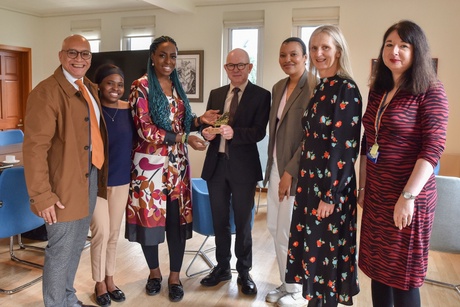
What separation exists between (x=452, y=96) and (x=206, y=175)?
358 centimetres

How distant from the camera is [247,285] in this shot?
255 centimetres

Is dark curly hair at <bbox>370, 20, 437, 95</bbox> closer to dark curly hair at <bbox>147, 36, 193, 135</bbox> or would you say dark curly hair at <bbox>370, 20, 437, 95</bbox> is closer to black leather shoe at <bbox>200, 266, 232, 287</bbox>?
dark curly hair at <bbox>147, 36, 193, 135</bbox>

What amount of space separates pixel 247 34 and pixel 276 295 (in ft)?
12.7

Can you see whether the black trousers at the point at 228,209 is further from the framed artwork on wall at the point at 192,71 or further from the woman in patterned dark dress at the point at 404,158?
the framed artwork on wall at the point at 192,71

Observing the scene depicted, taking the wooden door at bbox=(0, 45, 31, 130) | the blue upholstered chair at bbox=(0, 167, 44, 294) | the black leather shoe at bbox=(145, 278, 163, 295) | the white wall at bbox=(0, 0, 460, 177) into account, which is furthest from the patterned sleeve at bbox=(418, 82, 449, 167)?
the wooden door at bbox=(0, 45, 31, 130)

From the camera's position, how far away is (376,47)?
15.7 ft

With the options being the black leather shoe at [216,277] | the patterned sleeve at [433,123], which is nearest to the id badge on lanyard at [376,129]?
the patterned sleeve at [433,123]

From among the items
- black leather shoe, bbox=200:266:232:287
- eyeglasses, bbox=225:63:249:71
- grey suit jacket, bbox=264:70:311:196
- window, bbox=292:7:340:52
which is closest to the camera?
grey suit jacket, bbox=264:70:311:196

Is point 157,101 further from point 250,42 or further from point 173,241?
point 250,42

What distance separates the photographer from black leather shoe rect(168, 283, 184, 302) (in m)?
2.44

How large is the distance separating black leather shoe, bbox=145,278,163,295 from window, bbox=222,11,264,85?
11.0 feet

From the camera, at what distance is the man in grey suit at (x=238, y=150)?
2.36m

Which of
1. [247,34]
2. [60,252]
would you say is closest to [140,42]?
[247,34]

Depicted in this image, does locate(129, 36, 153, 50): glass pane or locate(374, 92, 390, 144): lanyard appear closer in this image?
locate(374, 92, 390, 144): lanyard
